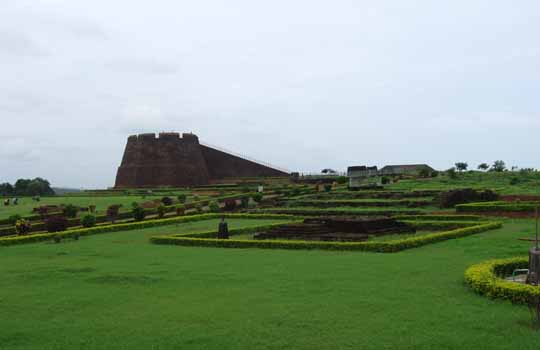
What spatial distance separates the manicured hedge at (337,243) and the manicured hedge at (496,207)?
A: 374 centimetres

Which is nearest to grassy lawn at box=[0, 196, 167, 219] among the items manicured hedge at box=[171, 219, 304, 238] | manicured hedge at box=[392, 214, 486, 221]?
manicured hedge at box=[171, 219, 304, 238]

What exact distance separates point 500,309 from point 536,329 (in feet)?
2.35

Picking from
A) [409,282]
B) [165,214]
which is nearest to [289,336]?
[409,282]

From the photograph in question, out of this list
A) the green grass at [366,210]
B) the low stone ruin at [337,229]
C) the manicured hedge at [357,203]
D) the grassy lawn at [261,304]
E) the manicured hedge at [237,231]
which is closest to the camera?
the grassy lawn at [261,304]

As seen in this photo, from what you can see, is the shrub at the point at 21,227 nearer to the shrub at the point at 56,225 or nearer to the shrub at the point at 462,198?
the shrub at the point at 56,225

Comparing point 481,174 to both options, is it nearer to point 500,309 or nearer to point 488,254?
point 488,254

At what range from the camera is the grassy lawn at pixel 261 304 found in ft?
15.6

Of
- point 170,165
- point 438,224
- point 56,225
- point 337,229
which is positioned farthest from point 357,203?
point 170,165

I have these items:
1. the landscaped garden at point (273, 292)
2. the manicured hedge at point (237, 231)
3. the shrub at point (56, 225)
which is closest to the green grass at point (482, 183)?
the manicured hedge at point (237, 231)

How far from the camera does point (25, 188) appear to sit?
43.9m

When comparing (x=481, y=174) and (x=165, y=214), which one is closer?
(x=165, y=214)

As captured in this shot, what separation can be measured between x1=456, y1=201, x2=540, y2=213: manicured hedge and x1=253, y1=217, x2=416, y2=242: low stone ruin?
444 centimetres

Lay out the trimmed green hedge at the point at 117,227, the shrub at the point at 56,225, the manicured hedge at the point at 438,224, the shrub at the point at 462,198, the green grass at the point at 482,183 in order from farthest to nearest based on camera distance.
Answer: the green grass at the point at 482,183 < the shrub at the point at 462,198 < the shrub at the point at 56,225 < the manicured hedge at the point at 438,224 < the trimmed green hedge at the point at 117,227

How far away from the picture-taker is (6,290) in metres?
7.25
